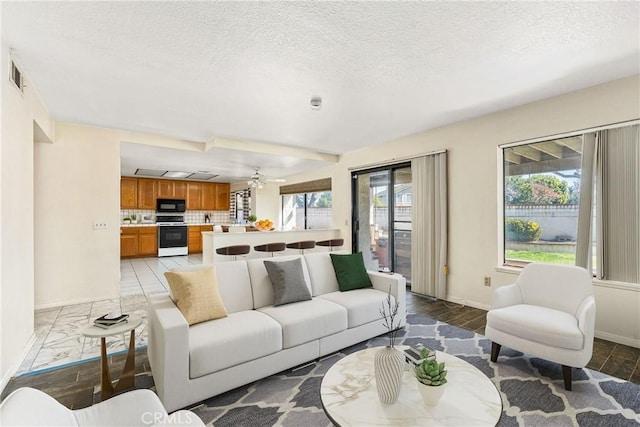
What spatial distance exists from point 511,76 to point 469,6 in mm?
1331

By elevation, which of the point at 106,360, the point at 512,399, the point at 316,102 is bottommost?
the point at 512,399

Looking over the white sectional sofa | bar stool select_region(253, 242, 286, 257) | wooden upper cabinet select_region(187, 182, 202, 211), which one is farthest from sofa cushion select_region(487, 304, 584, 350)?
wooden upper cabinet select_region(187, 182, 202, 211)

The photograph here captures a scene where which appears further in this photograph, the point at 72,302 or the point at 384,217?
the point at 384,217

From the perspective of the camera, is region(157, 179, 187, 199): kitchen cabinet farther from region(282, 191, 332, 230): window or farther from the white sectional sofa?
the white sectional sofa

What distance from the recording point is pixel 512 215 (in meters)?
3.90

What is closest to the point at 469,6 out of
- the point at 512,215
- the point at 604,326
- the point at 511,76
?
the point at 511,76

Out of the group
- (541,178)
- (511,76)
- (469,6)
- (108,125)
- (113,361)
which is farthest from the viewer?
(108,125)

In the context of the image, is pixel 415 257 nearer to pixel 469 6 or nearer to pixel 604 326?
pixel 604 326

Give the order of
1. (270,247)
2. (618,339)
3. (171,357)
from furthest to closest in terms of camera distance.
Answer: (270,247) < (618,339) < (171,357)

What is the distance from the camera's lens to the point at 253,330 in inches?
86.6

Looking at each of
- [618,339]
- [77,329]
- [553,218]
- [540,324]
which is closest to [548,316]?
[540,324]

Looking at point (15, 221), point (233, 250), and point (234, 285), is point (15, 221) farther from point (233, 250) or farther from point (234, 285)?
point (233, 250)

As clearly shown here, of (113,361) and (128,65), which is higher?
(128,65)

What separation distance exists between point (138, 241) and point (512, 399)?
359 inches
